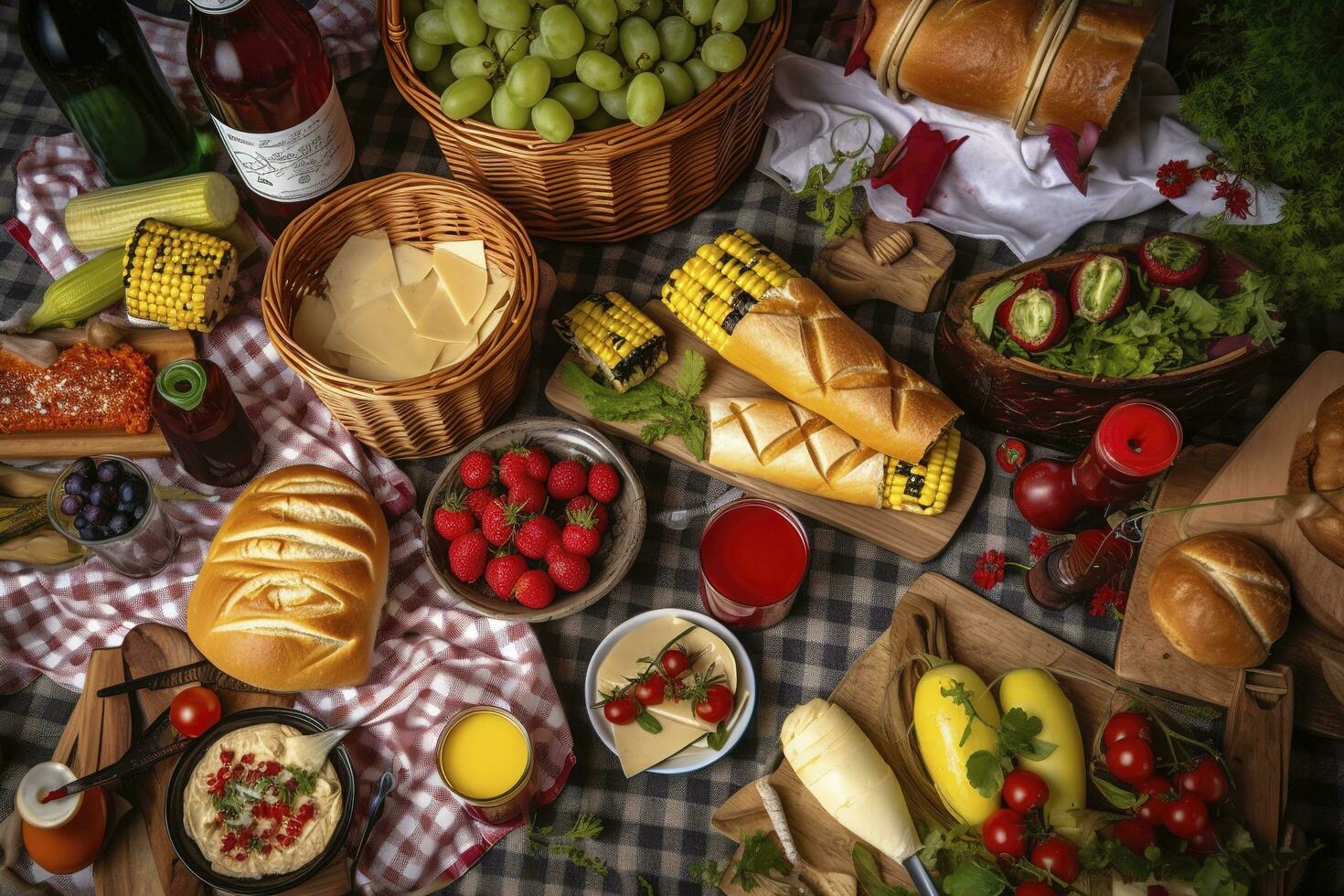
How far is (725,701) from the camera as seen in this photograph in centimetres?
155

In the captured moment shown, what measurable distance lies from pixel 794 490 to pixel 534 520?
18.6 inches

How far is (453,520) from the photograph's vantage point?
1.64 m

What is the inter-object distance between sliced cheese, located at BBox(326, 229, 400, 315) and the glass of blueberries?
17.6 inches

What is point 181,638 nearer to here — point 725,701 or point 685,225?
point 725,701

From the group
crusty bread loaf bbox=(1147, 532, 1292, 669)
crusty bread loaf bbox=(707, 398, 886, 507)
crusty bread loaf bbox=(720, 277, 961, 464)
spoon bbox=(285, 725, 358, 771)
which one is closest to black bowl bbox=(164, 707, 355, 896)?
spoon bbox=(285, 725, 358, 771)

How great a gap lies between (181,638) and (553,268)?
95cm

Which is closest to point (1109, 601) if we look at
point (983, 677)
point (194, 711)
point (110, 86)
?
point (983, 677)

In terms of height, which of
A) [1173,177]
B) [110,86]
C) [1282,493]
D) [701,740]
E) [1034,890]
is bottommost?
[701,740]

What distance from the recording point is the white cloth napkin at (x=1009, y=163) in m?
1.93

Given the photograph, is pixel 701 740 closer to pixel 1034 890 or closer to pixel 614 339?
pixel 1034 890

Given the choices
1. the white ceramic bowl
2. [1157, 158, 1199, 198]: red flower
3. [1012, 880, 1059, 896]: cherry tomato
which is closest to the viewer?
[1012, 880, 1059, 896]: cherry tomato

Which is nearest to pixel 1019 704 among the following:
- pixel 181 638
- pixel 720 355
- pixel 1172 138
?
pixel 720 355

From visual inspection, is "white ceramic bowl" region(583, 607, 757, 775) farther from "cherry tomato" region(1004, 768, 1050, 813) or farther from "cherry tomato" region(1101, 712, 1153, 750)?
"cherry tomato" region(1101, 712, 1153, 750)

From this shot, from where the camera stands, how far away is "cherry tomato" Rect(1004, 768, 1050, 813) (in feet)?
4.66
